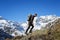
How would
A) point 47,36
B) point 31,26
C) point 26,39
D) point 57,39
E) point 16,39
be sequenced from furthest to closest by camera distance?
1. point 31,26
2. point 16,39
3. point 26,39
4. point 47,36
5. point 57,39

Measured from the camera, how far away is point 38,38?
53.3ft

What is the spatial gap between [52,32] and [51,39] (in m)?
0.98

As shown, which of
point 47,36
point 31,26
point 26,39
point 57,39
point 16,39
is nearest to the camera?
point 57,39

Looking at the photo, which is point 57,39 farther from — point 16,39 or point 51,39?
point 16,39

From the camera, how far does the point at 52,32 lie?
1603 centimetres

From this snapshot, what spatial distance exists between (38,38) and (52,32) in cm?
134

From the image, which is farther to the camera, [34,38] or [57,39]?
[34,38]

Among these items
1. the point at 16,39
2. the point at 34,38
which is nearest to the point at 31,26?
the point at 16,39

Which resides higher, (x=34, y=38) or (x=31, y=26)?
(x=31, y=26)

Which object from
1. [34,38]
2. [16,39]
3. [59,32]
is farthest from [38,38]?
[16,39]

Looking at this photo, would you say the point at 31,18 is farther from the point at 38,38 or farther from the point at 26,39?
the point at 38,38

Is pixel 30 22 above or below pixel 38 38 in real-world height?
above

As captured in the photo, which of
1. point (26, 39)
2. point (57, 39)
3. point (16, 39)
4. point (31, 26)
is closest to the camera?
point (57, 39)

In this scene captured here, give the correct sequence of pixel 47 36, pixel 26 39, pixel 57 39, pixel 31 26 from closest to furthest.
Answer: pixel 57 39
pixel 47 36
pixel 26 39
pixel 31 26
